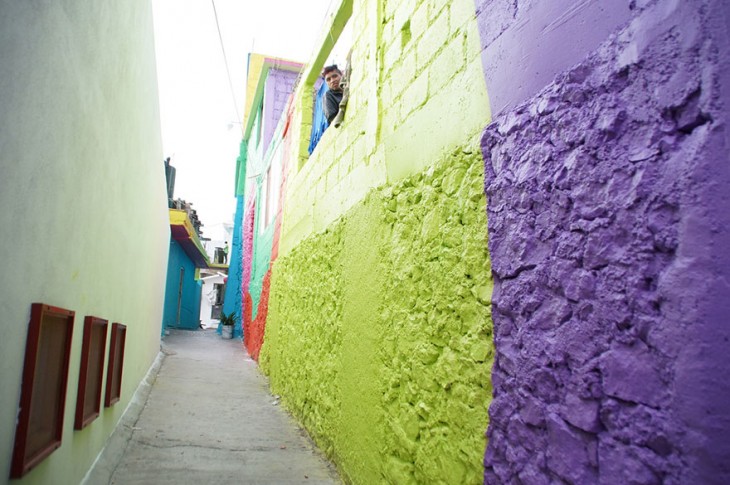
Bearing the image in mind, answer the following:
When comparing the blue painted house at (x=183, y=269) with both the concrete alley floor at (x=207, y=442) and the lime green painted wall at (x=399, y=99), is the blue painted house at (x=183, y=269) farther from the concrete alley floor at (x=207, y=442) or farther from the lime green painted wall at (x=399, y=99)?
the lime green painted wall at (x=399, y=99)

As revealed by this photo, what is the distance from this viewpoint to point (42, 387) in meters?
1.90

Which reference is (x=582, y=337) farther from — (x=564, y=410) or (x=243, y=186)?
(x=243, y=186)

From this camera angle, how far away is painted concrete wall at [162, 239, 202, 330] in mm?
13616

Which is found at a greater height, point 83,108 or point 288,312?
point 83,108

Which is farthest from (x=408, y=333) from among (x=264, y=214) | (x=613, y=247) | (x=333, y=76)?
(x=264, y=214)

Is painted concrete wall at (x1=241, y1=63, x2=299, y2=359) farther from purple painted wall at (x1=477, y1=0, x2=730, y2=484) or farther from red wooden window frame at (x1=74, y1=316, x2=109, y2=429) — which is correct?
purple painted wall at (x1=477, y1=0, x2=730, y2=484)

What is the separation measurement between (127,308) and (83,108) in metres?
2.51

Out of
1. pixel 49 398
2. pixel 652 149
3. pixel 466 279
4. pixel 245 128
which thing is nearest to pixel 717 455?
pixel 652 149

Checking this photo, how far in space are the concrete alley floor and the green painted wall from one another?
317 mm

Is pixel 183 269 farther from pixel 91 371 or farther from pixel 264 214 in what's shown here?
pixel 91 371

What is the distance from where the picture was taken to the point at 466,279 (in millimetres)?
2109

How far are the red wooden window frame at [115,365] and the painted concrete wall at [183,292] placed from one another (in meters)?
9.62

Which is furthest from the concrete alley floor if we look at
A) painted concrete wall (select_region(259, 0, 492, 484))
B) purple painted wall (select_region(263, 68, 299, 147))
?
purple painted wall (select_region(263, 68, 299, 147))

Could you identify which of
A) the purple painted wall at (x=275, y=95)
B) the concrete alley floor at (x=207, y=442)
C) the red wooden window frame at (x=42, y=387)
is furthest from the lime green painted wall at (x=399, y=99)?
the purple painted wall at (x=275, y=95)
